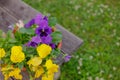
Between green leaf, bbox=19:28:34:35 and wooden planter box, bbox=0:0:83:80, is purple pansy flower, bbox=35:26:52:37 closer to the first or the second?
green leaf, bbox=19:28:34:35

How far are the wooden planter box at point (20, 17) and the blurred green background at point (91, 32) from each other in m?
0.37

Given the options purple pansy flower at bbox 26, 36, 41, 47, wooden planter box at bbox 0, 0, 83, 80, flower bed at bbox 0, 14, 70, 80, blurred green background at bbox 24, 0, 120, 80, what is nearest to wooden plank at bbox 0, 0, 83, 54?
wooden planter box at bbox 0, 0, 83, 80

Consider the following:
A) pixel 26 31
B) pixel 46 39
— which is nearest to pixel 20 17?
pixel 26 31

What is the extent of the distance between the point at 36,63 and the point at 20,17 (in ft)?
2.62

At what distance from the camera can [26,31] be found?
2.00 m

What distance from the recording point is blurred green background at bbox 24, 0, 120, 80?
306cm

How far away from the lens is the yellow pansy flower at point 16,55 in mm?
1832

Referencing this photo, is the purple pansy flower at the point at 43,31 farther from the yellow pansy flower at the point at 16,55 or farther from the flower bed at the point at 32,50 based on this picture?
the yellow pansy flower at the point at 16,55

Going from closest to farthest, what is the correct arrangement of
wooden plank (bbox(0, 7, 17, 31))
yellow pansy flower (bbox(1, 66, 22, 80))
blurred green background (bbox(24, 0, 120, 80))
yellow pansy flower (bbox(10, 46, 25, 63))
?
1. yellow pansy flower (bbox(10, 46, 25, 63))
2. yellow pansy flower (bbox(1, 66, 22, 80))
3. wooden plank (bbox(0, 7, 17, 31))
4. blurred green background (bbox(24, 0, 120, 80))

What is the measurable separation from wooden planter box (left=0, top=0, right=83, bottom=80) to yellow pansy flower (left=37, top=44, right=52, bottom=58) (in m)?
0.63

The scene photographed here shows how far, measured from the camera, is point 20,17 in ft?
8.56

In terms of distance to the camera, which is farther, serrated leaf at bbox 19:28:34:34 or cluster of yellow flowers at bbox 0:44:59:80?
serrated leaf at bbox 19:28:34:34

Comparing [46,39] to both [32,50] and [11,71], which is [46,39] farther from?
[11,71]

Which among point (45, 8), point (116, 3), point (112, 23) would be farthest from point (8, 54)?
point (116, 3)
